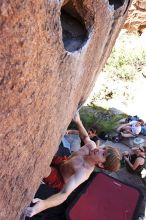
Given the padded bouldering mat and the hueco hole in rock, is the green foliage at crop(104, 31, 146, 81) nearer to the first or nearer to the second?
the padded bouldering mat

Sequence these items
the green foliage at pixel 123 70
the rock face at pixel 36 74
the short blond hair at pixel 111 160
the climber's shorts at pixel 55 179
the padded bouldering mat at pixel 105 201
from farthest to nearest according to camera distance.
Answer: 1. the green foliage at pixel 123 70
2. the padded bouldering mat at pixel 105 201
3. the climber's shorts at pixel 55 179
4. the short blond hair at pixel 111 160
5. the rock face at pixel 36 74

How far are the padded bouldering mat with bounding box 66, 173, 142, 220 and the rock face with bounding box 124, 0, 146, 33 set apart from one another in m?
7.05

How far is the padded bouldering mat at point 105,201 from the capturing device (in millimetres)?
4009

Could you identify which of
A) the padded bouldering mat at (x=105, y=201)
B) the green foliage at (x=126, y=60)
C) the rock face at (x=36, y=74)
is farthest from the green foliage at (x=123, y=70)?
the rock face at (x=36, y=74)

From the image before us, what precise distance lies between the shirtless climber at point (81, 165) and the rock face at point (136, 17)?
25.5 feet

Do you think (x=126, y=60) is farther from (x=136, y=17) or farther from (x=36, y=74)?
(x=36, y=74)

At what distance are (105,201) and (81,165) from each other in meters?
1.27

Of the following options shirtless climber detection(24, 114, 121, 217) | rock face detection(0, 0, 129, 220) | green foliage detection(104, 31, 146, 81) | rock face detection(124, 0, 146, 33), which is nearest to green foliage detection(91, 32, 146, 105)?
green foliage detection(104, 31, 146, 81)

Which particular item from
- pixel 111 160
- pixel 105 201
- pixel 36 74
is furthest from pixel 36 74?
pixel 105 201

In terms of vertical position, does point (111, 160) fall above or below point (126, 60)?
above

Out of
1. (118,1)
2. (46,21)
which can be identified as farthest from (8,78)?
(118,1)

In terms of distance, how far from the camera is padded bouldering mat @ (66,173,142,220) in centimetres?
401

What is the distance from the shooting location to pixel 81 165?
127 inches

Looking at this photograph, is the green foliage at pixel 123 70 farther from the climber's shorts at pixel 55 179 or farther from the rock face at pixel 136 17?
the climber's shorts at pixel 55 179
